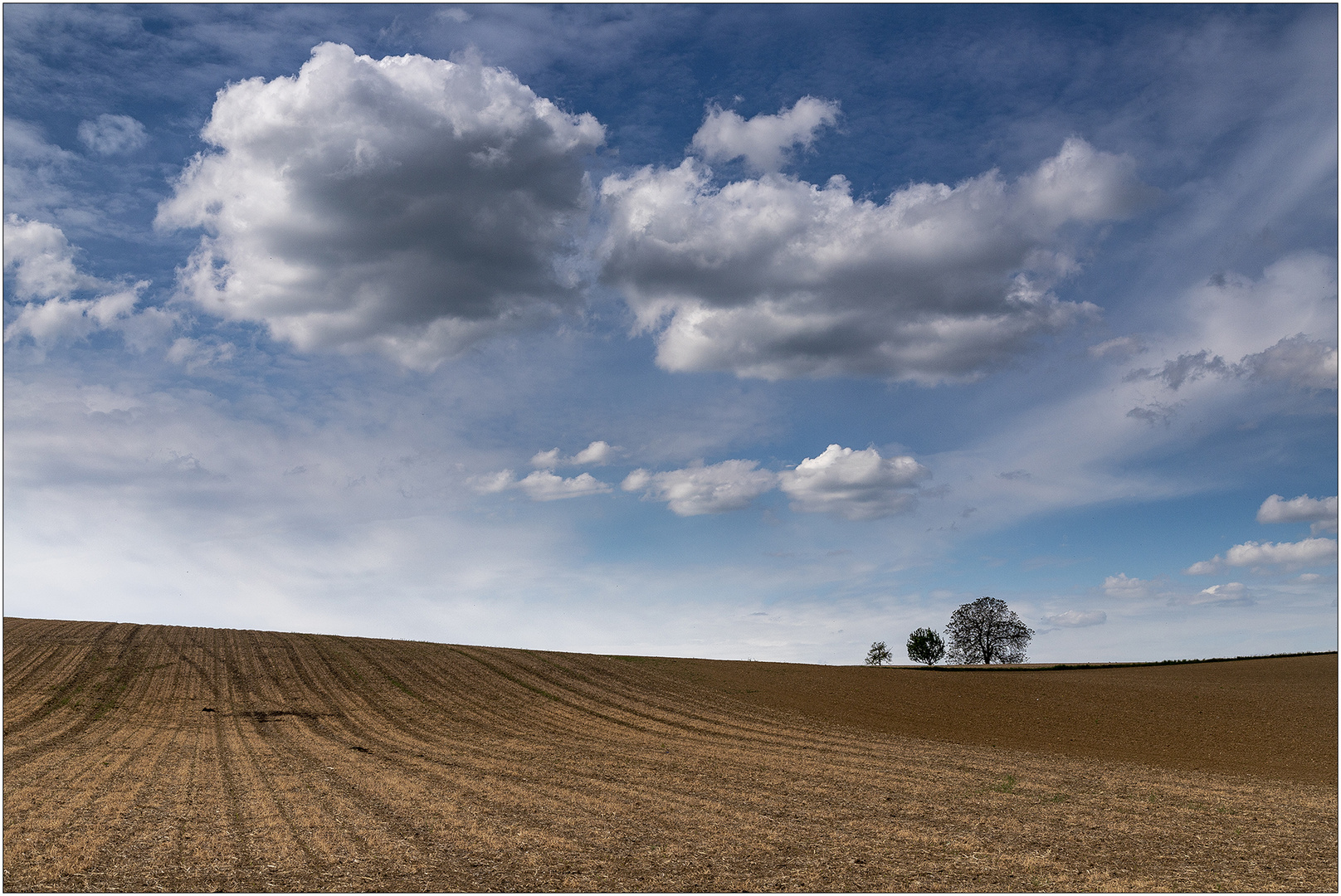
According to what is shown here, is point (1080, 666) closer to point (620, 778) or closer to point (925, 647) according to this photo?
point (925, 647)

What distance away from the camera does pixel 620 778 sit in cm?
2641

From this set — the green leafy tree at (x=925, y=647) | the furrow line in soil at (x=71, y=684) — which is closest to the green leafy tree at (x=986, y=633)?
the green leafy tree at (x=925, y=647)

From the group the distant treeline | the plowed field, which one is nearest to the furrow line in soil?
the plowed field

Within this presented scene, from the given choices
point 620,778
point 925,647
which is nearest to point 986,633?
point 925,647

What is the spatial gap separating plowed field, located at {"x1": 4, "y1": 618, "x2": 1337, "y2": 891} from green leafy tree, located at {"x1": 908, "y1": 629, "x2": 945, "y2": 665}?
187ft

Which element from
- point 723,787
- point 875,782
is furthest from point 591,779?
point 875,782

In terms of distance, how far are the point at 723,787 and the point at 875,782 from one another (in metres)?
5.06

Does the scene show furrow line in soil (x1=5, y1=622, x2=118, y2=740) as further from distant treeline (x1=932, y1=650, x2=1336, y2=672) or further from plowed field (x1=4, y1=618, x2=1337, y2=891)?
distant treeline (x1=932, y1=650, x2=1336, y2=672)

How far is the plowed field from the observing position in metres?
15.5

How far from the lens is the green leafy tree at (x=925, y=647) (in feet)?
387

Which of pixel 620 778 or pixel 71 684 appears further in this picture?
pixel 71 684

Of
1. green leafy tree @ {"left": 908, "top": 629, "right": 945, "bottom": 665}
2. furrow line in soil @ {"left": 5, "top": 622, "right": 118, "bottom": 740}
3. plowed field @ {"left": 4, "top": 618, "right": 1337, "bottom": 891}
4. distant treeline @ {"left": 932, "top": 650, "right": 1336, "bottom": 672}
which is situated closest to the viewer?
plowed field @ {"left": 4, "top": 618, "right": 1337, "bottom": 891}

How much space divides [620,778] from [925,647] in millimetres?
102286

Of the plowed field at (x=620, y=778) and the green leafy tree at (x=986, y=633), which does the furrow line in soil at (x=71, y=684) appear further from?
the green leafy tree at (x=986, y=633)
